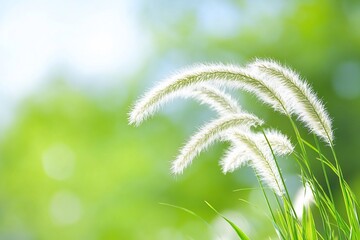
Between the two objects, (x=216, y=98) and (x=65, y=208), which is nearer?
(x=216, y=98)

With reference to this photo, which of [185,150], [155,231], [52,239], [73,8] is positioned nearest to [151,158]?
[155,231]

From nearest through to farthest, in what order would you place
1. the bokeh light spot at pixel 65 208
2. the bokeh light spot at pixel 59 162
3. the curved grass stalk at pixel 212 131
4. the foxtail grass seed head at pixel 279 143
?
the curved grass stalk at pixel 212 131 < the foxtail grass seed head at pixel 279 143 < the bokeh light spot at pixel 65 208 < the bokeh light spot at pixel 59 162

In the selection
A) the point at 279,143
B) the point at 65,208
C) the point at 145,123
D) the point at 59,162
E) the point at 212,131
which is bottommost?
the point at 212,131

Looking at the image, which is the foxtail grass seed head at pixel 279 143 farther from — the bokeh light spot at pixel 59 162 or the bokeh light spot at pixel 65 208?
the bokeh light spot at pixel 59 162

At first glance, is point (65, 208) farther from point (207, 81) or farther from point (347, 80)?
point (207, 81)

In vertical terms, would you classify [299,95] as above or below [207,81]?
above

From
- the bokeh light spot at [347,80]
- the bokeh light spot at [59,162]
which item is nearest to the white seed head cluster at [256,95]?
the bokeh light spot at [347,80]

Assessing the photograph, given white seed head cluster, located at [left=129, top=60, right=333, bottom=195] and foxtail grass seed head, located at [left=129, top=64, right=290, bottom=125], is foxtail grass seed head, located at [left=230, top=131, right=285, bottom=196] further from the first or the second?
foxtail grass seed head, located at [left=129, top=64, right=290, bottom=125]

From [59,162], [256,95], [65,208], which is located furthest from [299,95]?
[59,162]
